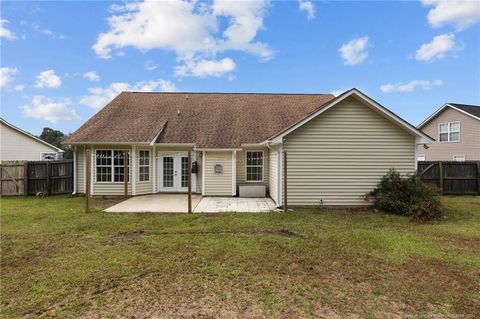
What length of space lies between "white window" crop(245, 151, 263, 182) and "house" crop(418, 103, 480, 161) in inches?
607

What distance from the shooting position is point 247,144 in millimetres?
14203

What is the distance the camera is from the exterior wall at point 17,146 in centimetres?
2130

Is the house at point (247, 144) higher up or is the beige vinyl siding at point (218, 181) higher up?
the house at point (247, 144)

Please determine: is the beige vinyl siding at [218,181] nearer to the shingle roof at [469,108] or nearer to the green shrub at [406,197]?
the green shrub at [406,197]

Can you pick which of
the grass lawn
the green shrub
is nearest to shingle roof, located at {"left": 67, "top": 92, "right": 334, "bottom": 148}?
the green shrub

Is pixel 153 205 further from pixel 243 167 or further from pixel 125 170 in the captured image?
pixel 243 167

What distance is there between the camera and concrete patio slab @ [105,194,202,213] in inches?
412

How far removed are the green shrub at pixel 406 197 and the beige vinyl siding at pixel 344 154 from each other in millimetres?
369

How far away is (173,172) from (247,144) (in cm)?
432

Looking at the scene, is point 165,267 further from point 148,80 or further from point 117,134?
point 148,80

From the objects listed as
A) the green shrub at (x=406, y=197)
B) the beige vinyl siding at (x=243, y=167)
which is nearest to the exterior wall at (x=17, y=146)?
the beige vinyl siding at (x=243, y=167)

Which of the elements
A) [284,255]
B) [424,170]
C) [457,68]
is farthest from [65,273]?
[457,68]

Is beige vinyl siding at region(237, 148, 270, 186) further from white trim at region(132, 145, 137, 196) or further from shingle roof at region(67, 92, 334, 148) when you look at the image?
white trim at region(132, 145, 137, 196)

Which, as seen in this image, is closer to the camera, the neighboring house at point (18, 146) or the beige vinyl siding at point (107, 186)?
the beige vinyl siding at point (107, 186)
